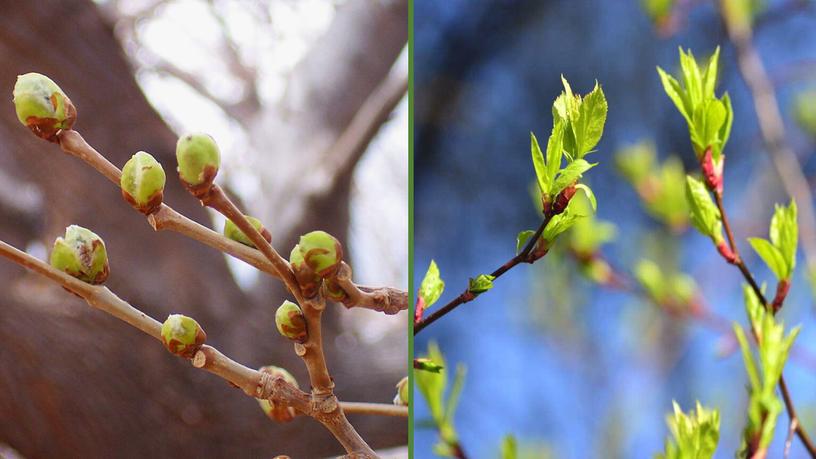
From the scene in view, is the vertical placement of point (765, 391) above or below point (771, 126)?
below

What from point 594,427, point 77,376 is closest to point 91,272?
point 77,376

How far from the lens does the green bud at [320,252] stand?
341 mm

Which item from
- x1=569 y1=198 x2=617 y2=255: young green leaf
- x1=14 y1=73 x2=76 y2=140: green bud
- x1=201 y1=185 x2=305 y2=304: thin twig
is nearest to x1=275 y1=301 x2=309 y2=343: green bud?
x1=201 y1=185 x2=305 y2=304: thin twig

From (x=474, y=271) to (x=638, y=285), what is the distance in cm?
16

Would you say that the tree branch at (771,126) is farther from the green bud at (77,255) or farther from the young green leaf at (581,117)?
the green bud at (77,255)

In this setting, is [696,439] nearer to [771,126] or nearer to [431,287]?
[431,287]

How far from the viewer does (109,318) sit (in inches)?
28.0

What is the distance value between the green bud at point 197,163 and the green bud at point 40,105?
6cm

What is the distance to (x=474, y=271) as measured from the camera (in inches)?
28.0

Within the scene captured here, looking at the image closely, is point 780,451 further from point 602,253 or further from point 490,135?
point 490,135

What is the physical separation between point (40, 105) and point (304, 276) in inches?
5.1

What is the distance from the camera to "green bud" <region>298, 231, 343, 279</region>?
13.4 inches

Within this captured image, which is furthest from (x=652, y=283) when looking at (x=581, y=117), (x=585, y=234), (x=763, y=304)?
(x=581, y=117)

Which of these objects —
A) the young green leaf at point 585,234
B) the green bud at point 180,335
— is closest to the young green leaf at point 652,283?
the young green leaf at point 585,234
